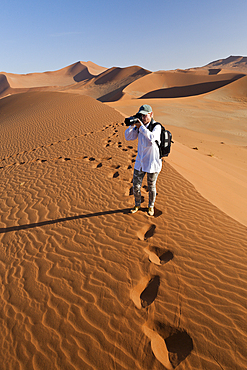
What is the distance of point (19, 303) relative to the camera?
2.76 m

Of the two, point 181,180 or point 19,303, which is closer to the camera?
point 19,303

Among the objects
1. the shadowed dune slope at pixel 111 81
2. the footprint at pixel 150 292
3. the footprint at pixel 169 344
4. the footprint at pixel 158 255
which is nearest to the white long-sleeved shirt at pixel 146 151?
the footprint at pixel 158 255

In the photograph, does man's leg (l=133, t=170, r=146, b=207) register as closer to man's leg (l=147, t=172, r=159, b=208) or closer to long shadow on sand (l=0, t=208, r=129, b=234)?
man's leg (l=147, t=172, r=159, b=208)

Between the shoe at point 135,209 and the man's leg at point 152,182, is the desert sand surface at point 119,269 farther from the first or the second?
the man's leg at point 152,182

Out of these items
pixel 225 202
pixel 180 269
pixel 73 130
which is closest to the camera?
pixel 180 269

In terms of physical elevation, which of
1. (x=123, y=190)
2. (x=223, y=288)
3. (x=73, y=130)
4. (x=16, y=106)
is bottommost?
(x=223, y=288)

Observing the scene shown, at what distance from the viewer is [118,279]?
288cm

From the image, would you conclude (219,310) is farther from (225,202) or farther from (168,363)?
(225,202)

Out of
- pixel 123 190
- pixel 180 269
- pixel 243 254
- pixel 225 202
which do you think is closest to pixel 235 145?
pixel 225 202

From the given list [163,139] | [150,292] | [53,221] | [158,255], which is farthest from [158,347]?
[53,221]

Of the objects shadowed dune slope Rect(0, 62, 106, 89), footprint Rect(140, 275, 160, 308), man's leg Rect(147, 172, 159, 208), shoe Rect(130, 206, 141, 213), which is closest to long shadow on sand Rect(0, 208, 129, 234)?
shoe Rect(130, 206, 141, 213)

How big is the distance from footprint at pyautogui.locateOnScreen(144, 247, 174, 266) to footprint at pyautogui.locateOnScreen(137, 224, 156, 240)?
0.99ft

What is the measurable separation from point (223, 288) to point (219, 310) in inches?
12.5

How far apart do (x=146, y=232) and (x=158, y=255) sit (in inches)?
24.1
